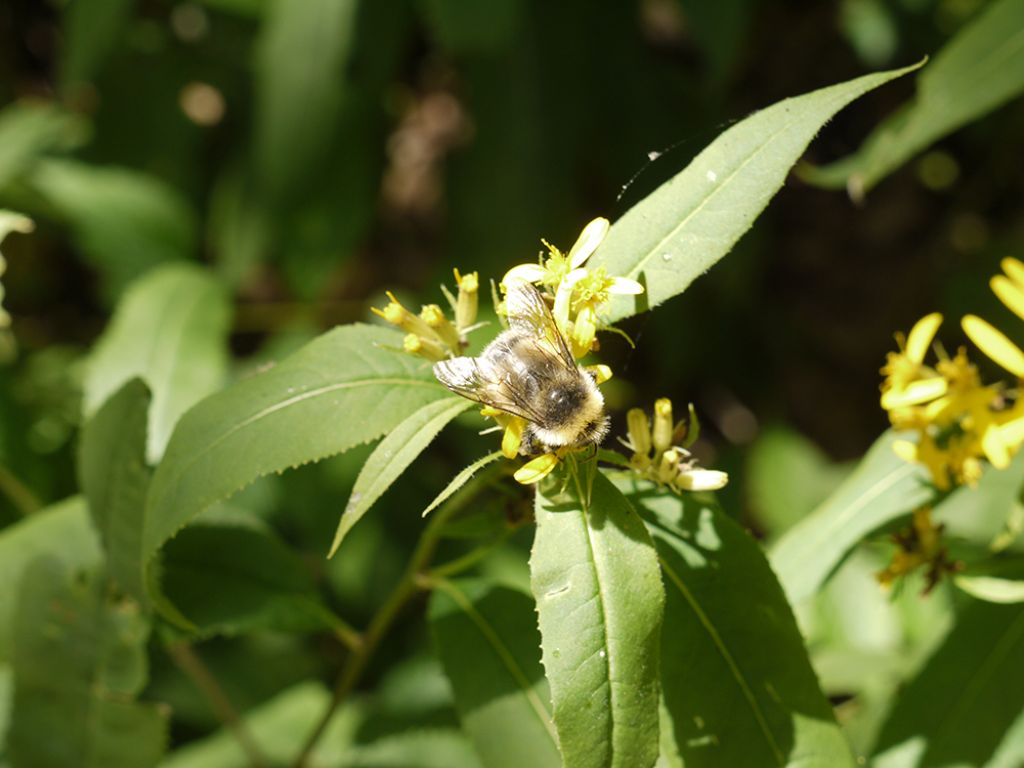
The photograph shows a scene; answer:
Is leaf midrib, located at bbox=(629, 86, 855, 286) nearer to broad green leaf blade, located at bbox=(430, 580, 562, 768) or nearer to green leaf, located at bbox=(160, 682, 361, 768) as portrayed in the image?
broad green leaf blade, located at bbox=(430, 580, 562, 768)

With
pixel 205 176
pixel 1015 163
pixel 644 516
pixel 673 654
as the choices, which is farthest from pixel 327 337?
pixel 1015 163

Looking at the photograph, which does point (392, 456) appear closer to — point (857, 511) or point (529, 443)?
point (529, 443)

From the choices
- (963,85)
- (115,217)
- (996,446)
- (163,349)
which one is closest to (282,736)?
(163,349)

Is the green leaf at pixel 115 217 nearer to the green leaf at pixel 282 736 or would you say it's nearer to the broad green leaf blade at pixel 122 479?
the green leaf at pixel 282 736

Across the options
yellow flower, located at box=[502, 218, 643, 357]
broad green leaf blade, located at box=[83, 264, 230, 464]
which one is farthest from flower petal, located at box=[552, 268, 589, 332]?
broad green leaf blade, located at box=[83, 264, 230, 464]

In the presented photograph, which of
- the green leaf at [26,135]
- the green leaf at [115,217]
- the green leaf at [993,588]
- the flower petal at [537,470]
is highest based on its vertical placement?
the green leaf at [26,135]

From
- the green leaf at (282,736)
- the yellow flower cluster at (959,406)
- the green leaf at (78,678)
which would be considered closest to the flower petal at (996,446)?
the yellow flower cluster at (959,406)
